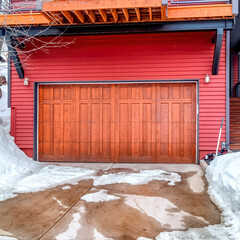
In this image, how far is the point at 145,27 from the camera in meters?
5.36

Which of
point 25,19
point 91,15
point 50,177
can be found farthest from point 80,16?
point 50,177

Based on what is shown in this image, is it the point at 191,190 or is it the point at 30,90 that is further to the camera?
the point at 30,90

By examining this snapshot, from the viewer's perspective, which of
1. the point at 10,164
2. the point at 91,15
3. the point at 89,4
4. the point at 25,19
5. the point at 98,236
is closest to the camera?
the point at 98,236

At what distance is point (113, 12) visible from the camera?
4.86 metres

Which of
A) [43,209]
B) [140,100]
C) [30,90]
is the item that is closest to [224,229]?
[43,209]

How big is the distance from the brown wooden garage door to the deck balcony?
5.66 feet

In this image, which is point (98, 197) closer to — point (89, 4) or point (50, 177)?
point (50, 177)

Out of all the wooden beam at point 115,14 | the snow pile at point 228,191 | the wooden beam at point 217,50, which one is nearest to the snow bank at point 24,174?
the snow pile at point 228,191

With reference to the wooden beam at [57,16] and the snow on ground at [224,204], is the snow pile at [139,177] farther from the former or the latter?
the wooden beam at [57,16]

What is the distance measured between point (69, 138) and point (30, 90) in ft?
5.81

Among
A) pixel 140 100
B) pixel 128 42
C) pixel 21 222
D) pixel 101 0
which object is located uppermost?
pixel 101 0

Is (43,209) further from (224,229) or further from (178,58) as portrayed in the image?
(178,58)

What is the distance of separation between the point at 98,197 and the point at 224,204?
184 cm

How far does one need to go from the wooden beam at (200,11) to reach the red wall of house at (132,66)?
2.83 feet
